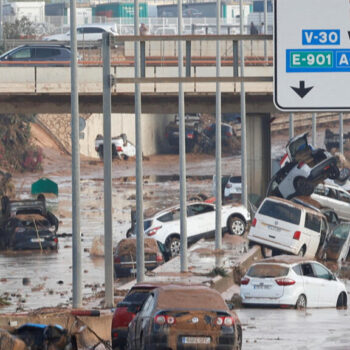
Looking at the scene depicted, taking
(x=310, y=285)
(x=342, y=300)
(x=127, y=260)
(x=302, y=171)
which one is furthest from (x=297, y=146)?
(x=310, y=285)

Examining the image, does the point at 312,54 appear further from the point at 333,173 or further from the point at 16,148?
the point at 16,148

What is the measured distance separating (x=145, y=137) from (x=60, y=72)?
164 ft

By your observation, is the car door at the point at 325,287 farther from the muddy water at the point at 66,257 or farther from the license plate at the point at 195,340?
the license plate at the point at 195,340

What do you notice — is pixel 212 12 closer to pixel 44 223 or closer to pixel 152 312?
pixel 44 223

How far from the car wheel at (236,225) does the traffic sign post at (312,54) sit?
99.6 feet

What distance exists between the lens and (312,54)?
2089cm

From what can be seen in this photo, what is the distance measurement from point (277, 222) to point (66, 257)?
8.93 meters

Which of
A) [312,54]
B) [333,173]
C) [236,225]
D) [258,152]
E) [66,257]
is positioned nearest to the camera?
[312,54]

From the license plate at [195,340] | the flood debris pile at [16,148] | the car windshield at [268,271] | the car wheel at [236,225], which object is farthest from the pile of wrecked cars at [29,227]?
the flood debris pile at [16,148]

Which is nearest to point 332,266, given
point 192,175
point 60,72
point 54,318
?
point 60,72

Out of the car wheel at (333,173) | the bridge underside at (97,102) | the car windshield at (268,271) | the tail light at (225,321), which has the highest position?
the bridge underside at (97,102)

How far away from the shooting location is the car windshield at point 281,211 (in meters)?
42.3

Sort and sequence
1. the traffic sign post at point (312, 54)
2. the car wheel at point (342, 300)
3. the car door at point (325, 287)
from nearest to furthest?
the traffic sign post at point (312, 54) < the car door at point (325, 287) < the car wheel at point (342, 300)

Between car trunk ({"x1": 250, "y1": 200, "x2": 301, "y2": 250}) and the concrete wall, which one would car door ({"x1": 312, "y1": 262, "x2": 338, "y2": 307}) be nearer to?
car trunk ({"x1": 250, "y1": 200, "x2": 301, "y2": 250})
